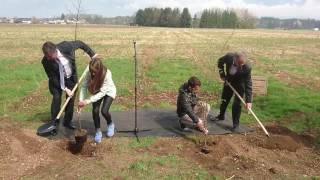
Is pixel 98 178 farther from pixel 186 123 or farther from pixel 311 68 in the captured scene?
pixel 311 68

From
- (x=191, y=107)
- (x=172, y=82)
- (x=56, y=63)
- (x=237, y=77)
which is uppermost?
(x=56, y=63)

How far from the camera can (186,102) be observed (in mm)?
8281

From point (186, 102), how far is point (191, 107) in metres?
0.22

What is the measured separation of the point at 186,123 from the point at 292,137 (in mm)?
2185

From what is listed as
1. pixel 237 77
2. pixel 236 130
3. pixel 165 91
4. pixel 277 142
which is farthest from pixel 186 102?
pixel 165 91

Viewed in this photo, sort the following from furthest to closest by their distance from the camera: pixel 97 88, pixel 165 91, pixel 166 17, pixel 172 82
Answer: pixel 166 17, pixel 172 82, pixel 165 91, pixel 97 88

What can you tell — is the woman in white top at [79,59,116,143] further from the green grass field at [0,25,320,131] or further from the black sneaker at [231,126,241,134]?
the black sneaker at [231,126,241,134]

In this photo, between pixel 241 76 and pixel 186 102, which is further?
pixel 241 76

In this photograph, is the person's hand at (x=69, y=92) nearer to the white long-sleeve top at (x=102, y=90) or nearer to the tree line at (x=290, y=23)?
the white long-sleeve top at (x=102, y=90)

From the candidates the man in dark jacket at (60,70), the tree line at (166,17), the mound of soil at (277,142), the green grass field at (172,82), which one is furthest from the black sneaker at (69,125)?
the tree line at (166,17)

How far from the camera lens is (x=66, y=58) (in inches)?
318

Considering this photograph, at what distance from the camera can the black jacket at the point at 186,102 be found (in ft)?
26.8

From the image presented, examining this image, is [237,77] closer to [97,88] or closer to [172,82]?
[97,88]

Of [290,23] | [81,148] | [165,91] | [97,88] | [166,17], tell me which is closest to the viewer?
[81,148]
